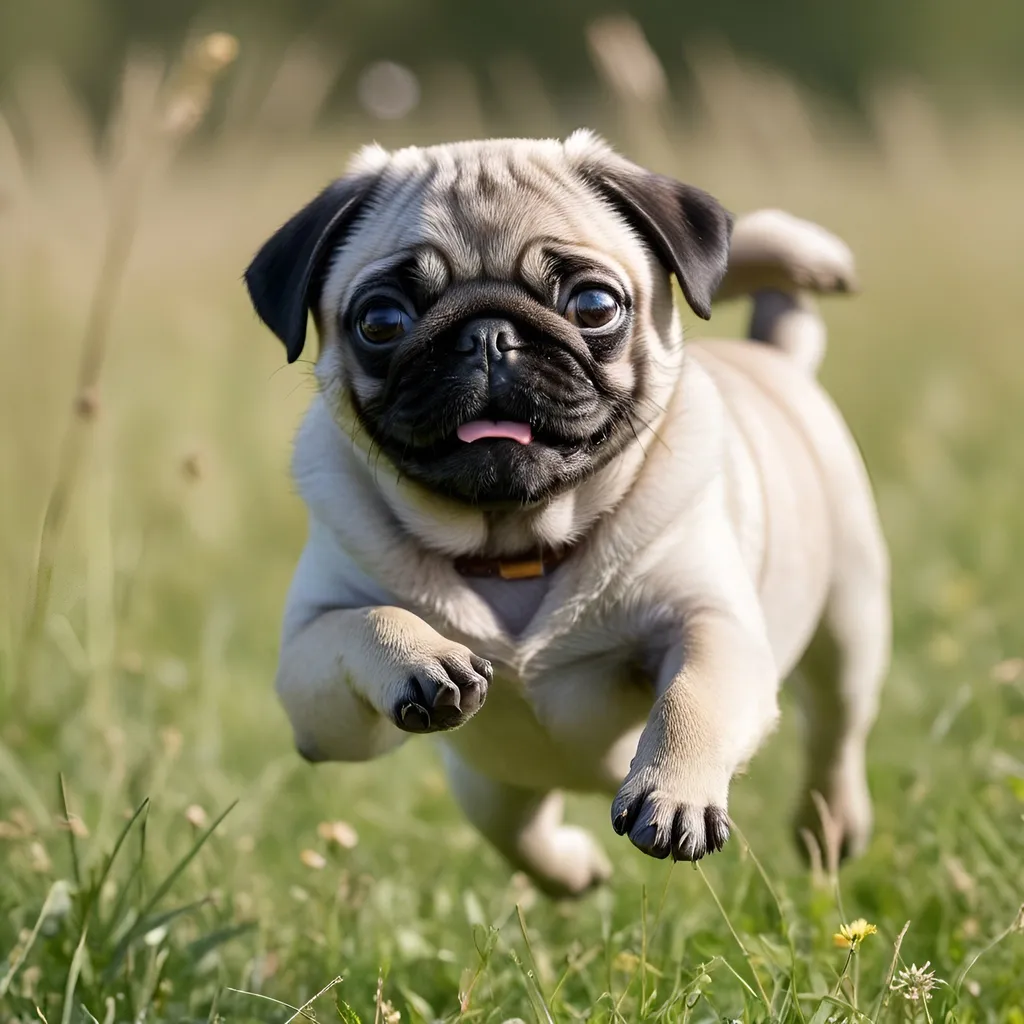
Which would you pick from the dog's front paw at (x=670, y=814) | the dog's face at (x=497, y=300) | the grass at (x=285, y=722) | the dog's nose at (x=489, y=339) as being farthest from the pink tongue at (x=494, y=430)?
the grass at (x=285, y=722)

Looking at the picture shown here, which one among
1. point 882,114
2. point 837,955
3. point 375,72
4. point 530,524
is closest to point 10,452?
point 375,72

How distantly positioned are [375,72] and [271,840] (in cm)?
282

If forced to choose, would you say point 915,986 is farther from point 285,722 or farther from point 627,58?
point 627,58

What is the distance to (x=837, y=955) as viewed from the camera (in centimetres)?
296

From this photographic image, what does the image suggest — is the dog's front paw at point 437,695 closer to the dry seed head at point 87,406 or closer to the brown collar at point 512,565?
the brown collar at point 512,565

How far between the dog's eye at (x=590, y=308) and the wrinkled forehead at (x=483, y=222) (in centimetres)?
6

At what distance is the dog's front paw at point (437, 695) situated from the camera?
93.4 inches

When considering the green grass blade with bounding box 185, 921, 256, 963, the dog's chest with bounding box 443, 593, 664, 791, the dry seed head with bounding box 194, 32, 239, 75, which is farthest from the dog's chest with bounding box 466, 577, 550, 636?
the dry seed head with bounding box 194, 32, 239, 75

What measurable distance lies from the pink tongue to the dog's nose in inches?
4.6

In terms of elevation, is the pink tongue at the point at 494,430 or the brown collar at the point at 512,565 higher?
the pink tongue at the point at 494,430

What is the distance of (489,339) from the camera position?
2.62 m

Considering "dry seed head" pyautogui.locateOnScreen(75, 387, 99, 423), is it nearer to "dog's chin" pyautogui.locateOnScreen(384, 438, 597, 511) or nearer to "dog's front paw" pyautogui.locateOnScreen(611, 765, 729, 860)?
"dog's chin" pyautogui.locateOnScreen(384, 438, 597, 511)

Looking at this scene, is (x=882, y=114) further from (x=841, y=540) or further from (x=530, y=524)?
(x=530, y=524)

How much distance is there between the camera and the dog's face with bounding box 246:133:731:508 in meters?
2.65
